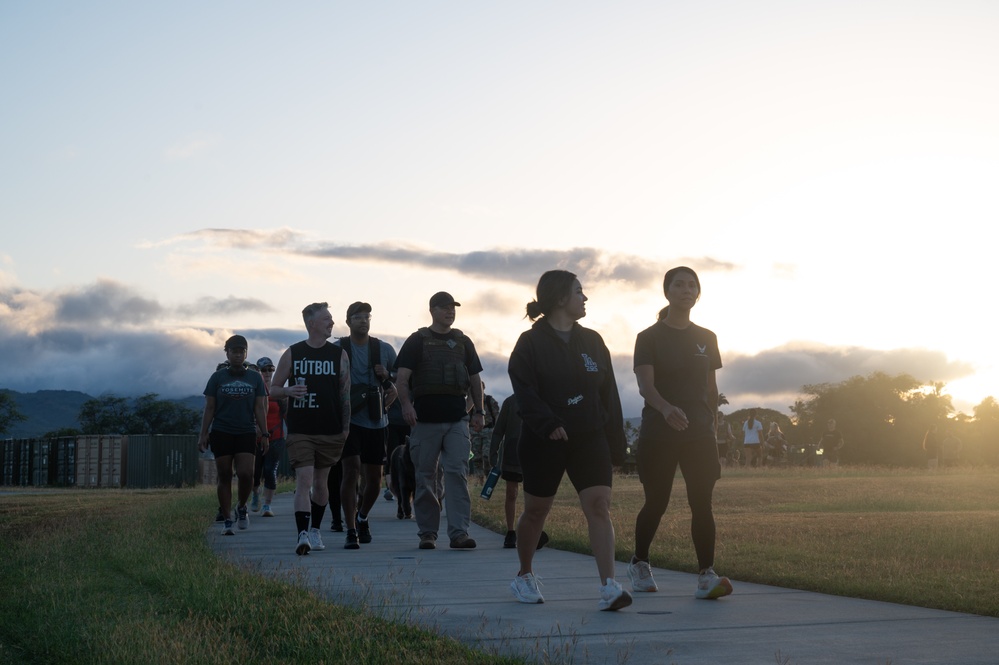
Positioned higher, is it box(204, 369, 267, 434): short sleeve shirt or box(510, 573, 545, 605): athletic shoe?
box(204, 369, 267, 434): short sleeve shirt

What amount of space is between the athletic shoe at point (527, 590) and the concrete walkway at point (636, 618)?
7 cm

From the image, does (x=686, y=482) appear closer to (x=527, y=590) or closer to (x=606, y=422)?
(x=606, y=422)

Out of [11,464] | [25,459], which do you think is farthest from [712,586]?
[11,464]

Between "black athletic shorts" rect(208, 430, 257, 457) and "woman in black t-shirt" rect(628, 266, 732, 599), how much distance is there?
553 centimetres

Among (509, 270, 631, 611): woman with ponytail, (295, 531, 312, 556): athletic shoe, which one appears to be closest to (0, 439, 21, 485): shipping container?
(295, 531, 312, 556): athletic shoe

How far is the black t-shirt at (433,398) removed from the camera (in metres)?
10.4

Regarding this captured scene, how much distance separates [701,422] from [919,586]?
168cm

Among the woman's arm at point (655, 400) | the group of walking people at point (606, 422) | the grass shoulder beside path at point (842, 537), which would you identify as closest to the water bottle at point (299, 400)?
the grass shoulder beside path at point (842, 537)

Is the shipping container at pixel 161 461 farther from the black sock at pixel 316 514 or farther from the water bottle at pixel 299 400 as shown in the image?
the water bottle at pixel 299 400

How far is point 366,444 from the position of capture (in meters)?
11.1

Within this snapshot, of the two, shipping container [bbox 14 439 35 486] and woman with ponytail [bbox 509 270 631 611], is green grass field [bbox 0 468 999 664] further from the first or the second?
shipping container [bbox 14 439 35 486]

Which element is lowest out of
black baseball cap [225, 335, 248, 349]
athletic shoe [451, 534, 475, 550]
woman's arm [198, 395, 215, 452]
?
athletic shoe [451, 534, 475, 550]

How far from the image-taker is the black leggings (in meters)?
7.29

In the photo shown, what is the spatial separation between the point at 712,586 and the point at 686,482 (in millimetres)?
732
